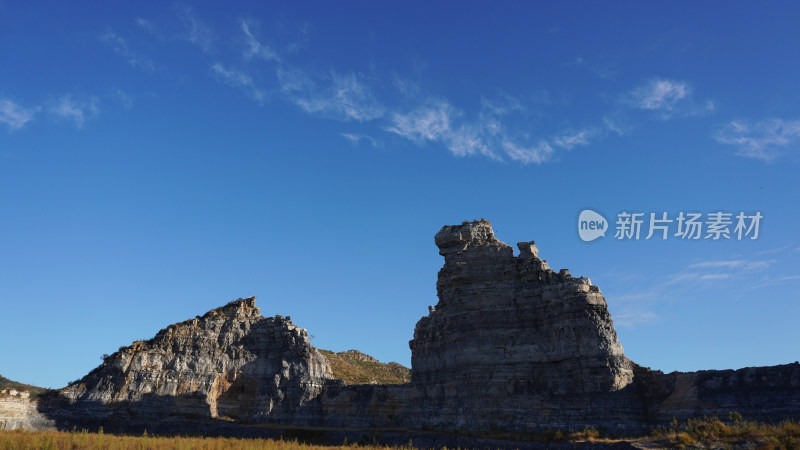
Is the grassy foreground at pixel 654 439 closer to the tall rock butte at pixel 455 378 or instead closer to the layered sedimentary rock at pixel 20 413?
the tall rock butte at pixel 455 378

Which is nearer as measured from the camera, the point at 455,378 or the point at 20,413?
the point at 455,378

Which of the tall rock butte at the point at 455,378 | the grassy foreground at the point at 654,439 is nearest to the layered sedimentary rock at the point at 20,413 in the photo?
the tall rock butte at the point at 455,378

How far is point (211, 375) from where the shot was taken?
4975cm

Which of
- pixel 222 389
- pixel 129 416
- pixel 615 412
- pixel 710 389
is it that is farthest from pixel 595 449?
pixel 129 416

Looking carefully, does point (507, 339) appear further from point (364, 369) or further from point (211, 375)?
point (364, 369)

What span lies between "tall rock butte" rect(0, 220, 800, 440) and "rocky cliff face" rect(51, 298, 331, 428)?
102 millimetres

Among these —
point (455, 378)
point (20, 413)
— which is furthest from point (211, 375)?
point (455, 378)

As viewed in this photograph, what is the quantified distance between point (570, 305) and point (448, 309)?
393 inches

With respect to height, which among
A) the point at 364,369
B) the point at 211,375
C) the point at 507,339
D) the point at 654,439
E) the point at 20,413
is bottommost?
the point at 20,413

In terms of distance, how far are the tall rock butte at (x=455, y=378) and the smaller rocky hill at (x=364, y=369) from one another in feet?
54.0

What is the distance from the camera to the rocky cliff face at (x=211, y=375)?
156 feet

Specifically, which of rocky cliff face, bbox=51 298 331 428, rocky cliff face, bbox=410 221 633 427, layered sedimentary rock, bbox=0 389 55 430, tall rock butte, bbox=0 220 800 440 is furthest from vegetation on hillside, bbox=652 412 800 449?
layered sedimentary rock, bbox=0 389 55 430

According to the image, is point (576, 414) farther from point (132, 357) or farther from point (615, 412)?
point (132, 357)

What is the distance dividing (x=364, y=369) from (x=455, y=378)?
37.2 m
